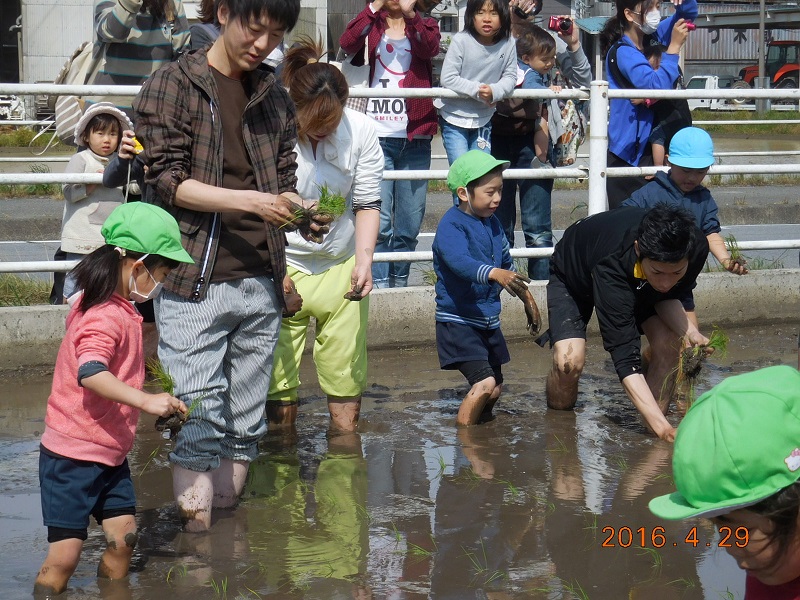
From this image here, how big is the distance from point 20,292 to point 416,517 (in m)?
3.91

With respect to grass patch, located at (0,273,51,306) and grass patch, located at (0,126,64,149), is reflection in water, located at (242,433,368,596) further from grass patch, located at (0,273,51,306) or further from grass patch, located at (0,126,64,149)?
grass patch, located at (0,126,64,149)

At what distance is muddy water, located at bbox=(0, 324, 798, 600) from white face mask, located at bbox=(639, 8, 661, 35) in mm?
2864

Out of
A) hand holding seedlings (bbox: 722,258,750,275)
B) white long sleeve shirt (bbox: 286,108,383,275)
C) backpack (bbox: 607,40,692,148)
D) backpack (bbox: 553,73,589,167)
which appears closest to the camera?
white long sleeve shirt (bbox: 286,108,383,275)

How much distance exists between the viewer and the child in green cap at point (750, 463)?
1.88 meters

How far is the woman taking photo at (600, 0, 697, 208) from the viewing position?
7570 millimetres

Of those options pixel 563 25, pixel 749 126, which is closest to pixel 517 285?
pixel 563 25

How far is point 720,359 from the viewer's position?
Result: 6965 millimetres

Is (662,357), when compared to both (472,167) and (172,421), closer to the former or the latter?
(472,167)

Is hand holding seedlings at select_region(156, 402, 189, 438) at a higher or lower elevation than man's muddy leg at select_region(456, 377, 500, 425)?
higher

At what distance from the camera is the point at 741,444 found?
188 cm

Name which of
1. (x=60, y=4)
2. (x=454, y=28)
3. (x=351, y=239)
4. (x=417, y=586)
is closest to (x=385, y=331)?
(x=351, y=239)

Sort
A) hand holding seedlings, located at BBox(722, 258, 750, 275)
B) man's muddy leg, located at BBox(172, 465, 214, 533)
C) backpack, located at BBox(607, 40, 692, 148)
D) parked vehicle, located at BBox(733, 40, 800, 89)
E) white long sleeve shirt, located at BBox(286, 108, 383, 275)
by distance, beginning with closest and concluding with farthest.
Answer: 1. man's muddy leg, located at BBox(172, 465, 214, 533)
2. white long sleeve shirt, located at BBox(286, 108, 383, 275)
3. hand holding seedlings, located at BBox(722, 258, 750, 275)
4. backpack, located at BBox(607, 40, 692, 148)
5. parked vehicle, located at BBox(733, 40, 800, 89)

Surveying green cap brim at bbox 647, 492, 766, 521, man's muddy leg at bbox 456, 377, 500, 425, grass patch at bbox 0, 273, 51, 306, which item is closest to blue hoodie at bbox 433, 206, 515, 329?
man's muddy leg at bbox 456, 377, 500, 425
